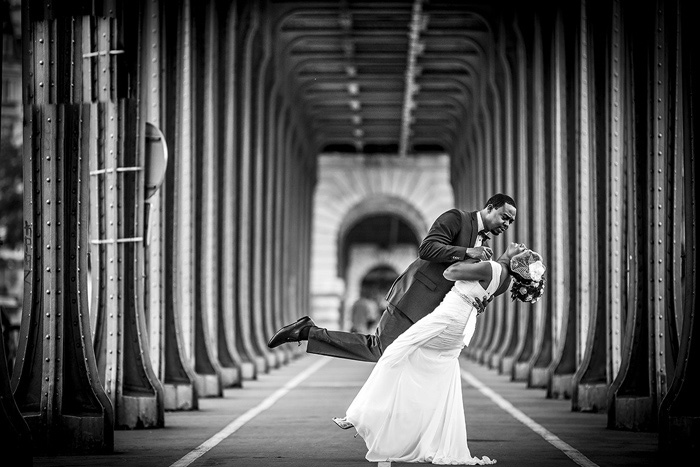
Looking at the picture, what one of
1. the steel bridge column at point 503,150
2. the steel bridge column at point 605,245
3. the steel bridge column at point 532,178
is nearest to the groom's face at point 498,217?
the steel bridge column at point 605,245

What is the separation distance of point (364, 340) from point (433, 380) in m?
0.66

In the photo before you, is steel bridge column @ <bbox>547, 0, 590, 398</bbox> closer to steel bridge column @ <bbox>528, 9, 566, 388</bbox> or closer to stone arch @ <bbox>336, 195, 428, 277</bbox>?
steel bridge column @ <bbox>528, 9, 566, 388</bbox>

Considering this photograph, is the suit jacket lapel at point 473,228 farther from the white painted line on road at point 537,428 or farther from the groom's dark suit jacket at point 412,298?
the white painted line on road at point 537,428

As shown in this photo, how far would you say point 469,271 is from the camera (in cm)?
1030

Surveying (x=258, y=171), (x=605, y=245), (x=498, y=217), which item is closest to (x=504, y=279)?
(x=498, y=217)

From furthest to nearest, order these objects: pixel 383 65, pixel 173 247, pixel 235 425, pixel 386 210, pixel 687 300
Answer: pixel 386 210 → pixel 383 65 → pixel 173 247 → pixel 235 425 → pixel 687 300

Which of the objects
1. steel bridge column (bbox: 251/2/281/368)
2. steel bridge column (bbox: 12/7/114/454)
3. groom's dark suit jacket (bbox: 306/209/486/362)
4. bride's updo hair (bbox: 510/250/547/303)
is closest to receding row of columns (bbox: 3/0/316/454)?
steel bridge column (bbox: 12/7/114/454)

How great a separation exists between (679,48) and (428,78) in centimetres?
2811

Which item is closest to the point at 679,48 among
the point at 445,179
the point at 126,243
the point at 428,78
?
the point at 126,243

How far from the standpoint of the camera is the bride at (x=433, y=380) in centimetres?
1006

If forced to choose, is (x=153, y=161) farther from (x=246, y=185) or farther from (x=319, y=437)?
(x=246, y=185)

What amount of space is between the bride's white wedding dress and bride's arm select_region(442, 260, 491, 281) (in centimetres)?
6

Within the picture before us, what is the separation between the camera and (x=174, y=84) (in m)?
18.3

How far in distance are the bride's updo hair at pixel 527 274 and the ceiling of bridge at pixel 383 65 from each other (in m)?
19.9
